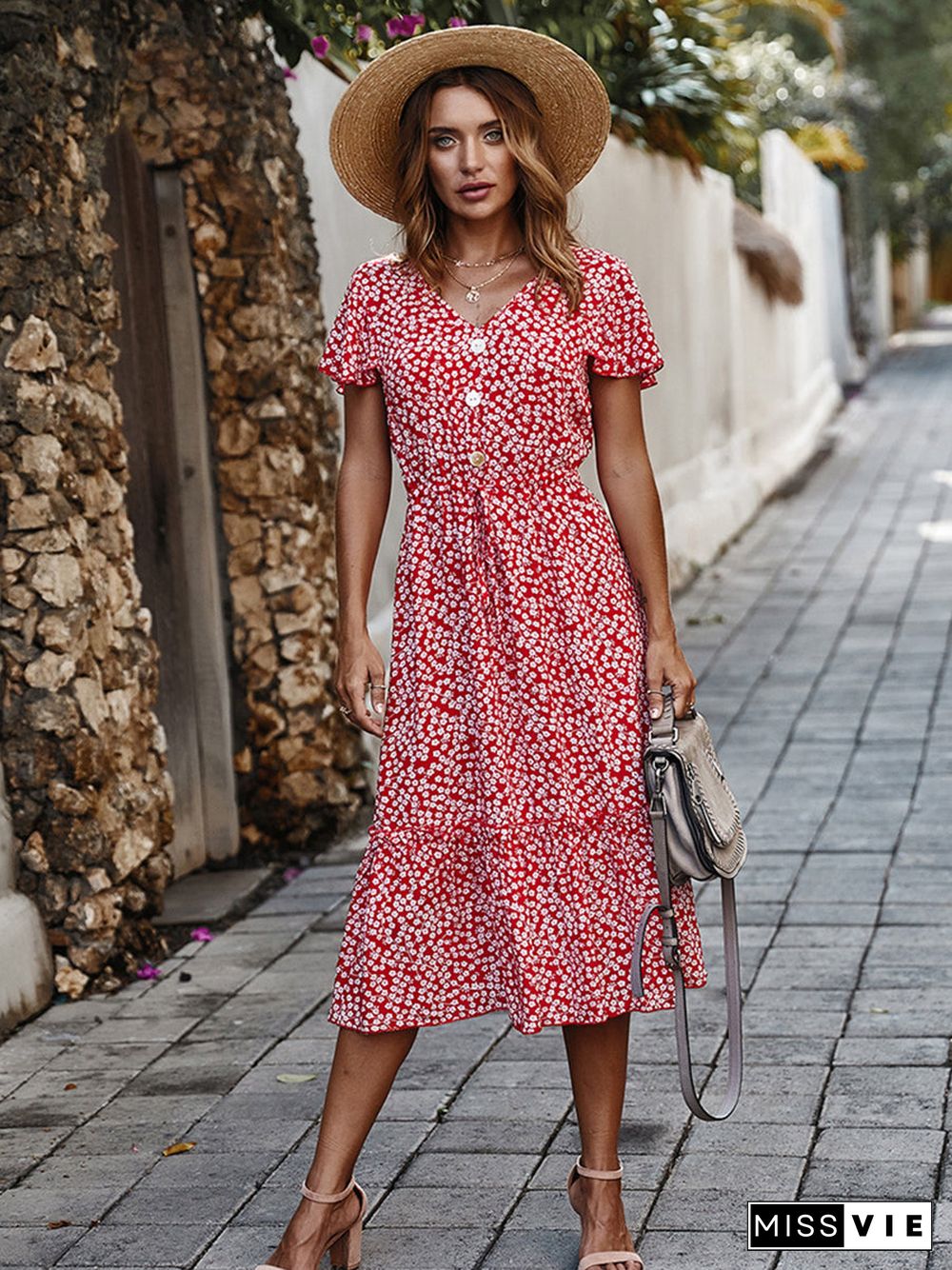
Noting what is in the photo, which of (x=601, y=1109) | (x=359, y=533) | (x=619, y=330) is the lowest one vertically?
(x=601, y=1109)

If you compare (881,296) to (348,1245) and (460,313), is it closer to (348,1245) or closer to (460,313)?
(460,313)

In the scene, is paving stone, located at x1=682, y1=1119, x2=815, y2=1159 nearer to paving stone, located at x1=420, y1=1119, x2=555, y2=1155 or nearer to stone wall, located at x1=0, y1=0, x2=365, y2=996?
paving stone, located at x1=420, y1=1119, x2=555, y2=1155

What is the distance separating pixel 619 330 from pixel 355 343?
43 cm

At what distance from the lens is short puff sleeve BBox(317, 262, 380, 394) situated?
331 cm

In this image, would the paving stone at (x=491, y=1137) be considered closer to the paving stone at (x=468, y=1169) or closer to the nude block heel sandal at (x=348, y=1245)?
the paving stone at (x=468, y=1169)

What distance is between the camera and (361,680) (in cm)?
334

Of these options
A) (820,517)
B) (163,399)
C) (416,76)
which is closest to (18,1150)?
(416,76)

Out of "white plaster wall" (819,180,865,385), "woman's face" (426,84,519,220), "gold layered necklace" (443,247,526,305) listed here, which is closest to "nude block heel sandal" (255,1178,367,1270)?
"gold layered necklace" (443,247,526,305)

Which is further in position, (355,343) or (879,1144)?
(879,1144)

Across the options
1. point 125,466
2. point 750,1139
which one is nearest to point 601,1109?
point 750,1139

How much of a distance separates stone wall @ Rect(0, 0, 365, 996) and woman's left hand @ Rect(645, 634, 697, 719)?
1.94 meters

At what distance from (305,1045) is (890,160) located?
22209 mm

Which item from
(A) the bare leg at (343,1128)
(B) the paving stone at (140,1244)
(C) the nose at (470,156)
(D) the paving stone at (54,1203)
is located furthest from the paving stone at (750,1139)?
(C) the nose at (470,156)

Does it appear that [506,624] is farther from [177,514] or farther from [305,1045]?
[177,514]
